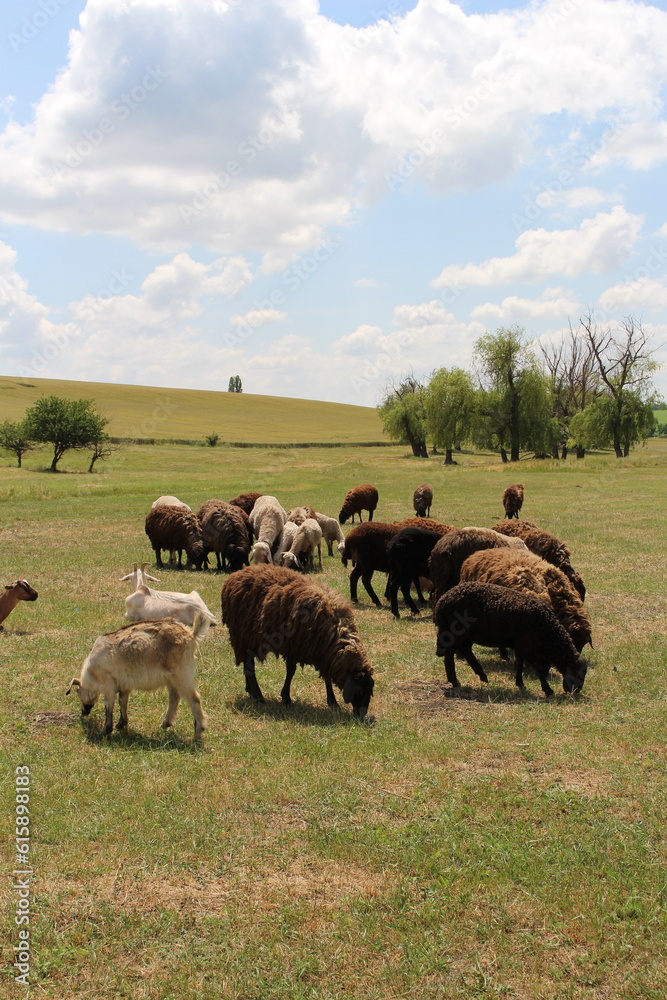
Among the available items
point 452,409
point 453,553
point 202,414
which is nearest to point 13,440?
point 452,409

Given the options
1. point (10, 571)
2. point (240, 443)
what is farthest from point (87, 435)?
point (10, 571)

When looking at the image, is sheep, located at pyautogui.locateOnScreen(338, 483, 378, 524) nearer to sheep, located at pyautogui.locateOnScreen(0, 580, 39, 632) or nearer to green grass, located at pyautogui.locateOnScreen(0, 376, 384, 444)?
sheep, located at pyautogui.locateOnScreen(0, 580, 39, 632)

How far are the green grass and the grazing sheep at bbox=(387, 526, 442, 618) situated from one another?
67.5 metres

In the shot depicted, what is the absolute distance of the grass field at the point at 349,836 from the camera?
369 cm

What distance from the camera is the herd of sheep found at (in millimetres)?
6590

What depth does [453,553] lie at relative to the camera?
11.1 meters

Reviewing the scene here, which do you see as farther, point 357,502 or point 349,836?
point 357,502

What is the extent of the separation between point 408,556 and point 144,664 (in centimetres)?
639

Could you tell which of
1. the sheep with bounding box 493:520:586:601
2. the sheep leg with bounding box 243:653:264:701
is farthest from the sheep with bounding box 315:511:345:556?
the sheep leg with bounding box 243:653:264:701

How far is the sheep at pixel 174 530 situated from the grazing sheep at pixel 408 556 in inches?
211

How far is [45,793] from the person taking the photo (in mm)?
5363

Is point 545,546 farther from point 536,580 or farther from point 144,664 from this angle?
point 144,664

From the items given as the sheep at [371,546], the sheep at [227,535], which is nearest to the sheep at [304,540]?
the sheep at [227,535]

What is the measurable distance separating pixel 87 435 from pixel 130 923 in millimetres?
54076
